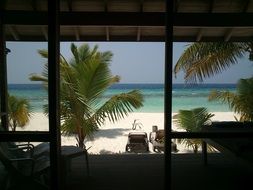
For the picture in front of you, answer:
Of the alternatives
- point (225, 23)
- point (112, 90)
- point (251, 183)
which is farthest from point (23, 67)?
point (112, 90)

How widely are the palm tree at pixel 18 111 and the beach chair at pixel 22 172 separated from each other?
0.82 ft

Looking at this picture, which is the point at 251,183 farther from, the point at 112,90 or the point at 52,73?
the point at 112,90

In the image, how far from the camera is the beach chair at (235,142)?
2.82 metres

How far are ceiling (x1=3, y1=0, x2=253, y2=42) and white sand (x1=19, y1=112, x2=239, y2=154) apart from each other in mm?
747

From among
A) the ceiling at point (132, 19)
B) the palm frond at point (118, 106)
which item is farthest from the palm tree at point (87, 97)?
the ceiling at point (132, 19)

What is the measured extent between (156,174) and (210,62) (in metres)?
1.74

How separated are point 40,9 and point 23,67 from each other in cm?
52

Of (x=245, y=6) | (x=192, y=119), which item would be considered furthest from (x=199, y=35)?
(x=192, y=119)

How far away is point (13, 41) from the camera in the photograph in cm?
275

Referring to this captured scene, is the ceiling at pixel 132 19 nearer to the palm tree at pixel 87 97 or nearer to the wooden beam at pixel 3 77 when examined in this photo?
the wooden beam at pixel 3 77

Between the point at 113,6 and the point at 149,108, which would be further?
the point at 149,108

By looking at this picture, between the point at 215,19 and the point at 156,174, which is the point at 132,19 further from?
the point at 156,174

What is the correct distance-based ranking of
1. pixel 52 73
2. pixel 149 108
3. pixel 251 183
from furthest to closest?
pixel 149 108 → pixel 251 183 → pixel 52 73

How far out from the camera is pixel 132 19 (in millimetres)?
3955
